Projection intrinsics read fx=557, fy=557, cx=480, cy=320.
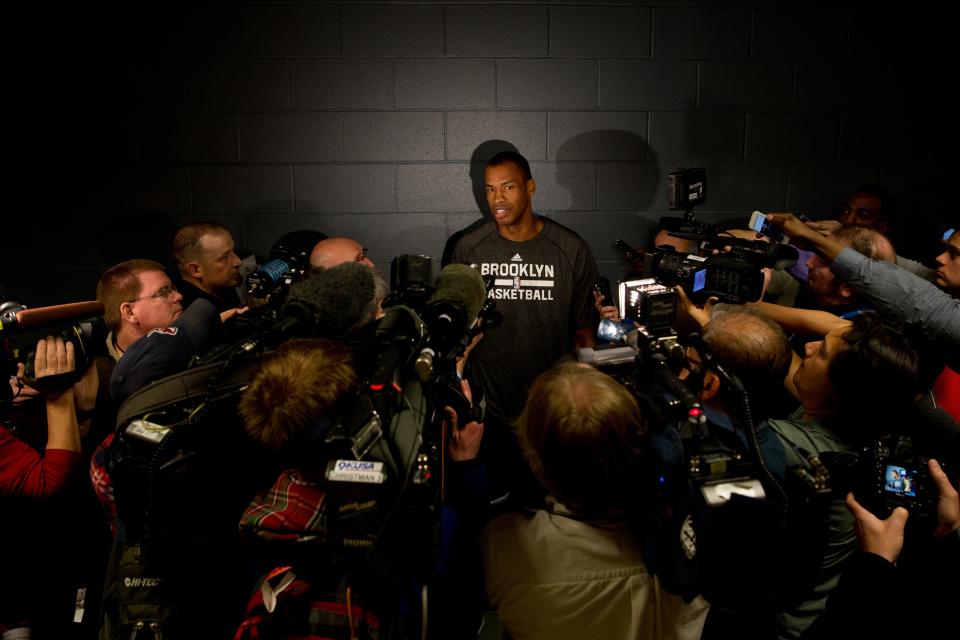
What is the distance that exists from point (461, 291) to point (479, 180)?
5.28 ft

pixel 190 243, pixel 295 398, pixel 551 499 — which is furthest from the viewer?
pixel 190 243

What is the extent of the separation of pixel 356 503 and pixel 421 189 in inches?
86.9

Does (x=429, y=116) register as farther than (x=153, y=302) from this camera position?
Yes

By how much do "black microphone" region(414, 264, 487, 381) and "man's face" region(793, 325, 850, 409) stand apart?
83 centimetres

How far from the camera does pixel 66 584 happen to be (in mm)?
1509

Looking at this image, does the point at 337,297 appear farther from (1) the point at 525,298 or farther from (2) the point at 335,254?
(1) the point at 525,298

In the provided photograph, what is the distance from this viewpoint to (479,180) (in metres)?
2.83

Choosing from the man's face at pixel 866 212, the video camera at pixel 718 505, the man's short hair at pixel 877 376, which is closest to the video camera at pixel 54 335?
the video camera at pixel 718 505

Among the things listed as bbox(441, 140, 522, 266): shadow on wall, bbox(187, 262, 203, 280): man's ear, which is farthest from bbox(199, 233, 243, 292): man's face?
bbox(441, 140, 522, 266): shadow on wall

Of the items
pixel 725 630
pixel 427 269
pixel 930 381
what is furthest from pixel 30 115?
pixel 930 381

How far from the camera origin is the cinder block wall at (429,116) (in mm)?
2699

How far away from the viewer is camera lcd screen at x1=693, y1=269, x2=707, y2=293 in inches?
63.0

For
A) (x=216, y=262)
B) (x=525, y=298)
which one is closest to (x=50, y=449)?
(x=216, y=262)

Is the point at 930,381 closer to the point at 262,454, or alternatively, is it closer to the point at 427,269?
the point at 427,269
